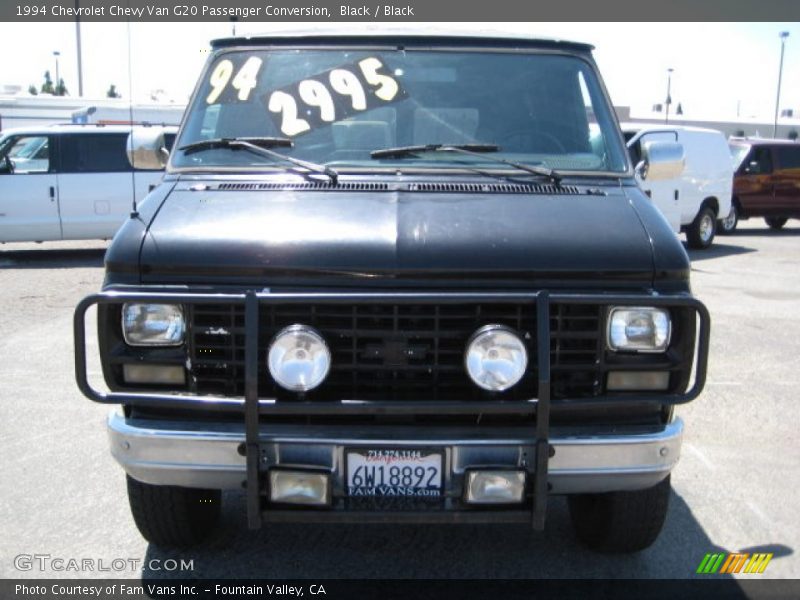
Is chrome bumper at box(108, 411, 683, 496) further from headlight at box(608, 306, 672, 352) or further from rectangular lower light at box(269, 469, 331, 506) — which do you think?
headlight at box(608, 306, 672, 352)

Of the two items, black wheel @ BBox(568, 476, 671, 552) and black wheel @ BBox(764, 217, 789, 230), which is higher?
black wheel @ BBox(568, 476, 671, 552)

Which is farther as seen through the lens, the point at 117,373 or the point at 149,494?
the point at 149,494

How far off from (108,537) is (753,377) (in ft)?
16.6

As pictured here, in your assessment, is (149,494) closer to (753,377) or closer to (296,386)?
(296,386)

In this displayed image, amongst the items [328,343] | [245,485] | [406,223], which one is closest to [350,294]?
[328,343]

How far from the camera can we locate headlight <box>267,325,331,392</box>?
312 cm

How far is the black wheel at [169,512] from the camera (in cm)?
369

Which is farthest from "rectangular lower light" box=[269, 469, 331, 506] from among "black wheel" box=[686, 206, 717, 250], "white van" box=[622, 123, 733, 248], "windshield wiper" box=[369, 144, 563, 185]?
"black wheel" box=[686, 206, 717, 250]

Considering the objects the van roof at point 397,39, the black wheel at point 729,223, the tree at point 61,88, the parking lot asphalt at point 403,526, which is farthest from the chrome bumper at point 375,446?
the tree at point 61,88

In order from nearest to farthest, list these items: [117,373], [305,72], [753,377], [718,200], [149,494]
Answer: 1. [117,373]
2. [149,494]
3. [305,72]
4. [753,377]
5. [718,200]

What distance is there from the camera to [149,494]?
3.69 meters

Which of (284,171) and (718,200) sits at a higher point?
(284,171)

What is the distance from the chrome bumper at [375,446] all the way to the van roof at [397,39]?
2082 millimetres

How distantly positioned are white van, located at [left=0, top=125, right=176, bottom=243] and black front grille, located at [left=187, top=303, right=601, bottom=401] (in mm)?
10864
